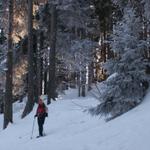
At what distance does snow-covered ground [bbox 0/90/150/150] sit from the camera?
43.7 feet

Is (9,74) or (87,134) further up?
(9,74)

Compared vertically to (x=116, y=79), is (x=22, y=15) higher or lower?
higher

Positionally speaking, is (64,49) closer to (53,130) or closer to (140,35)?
(53,130)

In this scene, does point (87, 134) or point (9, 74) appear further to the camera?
point (9, 74)

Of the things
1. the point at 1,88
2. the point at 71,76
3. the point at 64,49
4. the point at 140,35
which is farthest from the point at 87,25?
the point at 140,35

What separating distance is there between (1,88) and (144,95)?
2748 centimetres

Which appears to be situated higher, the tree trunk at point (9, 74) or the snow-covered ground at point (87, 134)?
the tree trunk at point (9, 74)

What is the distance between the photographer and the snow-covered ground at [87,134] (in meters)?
13.3

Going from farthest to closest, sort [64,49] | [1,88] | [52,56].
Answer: [1,88], [64,49], [52,56]

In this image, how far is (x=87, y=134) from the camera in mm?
15664

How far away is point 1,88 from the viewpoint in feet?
138

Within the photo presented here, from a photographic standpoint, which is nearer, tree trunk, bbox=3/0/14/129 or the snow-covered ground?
the snow-covered ground

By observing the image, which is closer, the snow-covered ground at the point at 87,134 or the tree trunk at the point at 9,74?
the snow-covered ground at the point at 87,134

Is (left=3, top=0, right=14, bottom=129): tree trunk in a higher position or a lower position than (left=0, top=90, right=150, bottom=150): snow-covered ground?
higher
